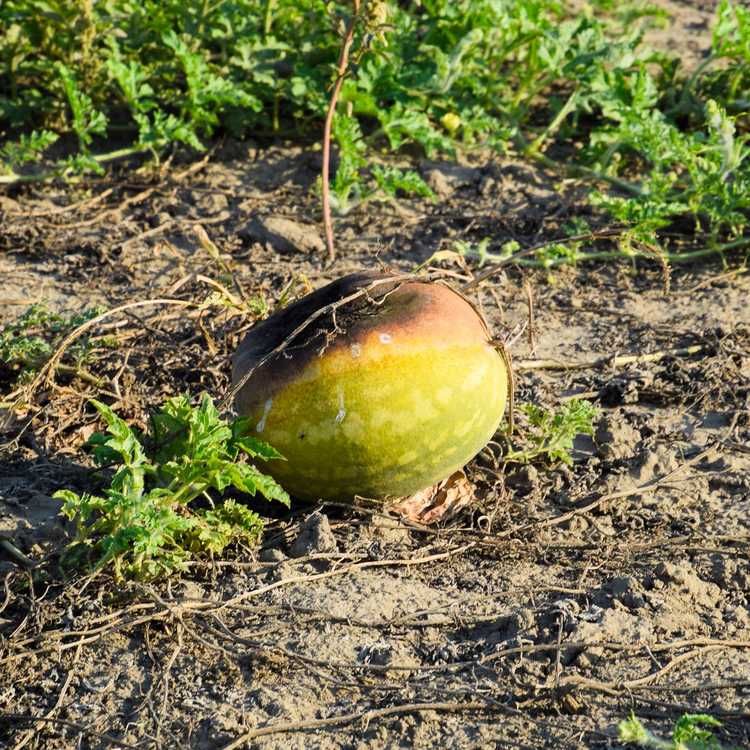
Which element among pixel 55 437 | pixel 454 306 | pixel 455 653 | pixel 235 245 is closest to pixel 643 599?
pixel 455 653

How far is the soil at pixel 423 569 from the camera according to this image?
316 centimetres

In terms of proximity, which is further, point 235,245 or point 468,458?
point 235,245

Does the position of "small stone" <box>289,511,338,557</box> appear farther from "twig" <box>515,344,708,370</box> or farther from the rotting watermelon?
"twig" <box>515,344,708,370</box>

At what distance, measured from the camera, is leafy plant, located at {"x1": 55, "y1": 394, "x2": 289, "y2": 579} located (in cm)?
340

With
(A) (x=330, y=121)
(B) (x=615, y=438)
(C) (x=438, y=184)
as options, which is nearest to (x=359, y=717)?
(B) (x=615, y=438)

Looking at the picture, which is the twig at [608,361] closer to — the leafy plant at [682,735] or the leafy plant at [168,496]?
the leafy plant at [168,496]

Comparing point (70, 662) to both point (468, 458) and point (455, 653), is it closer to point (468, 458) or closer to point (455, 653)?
point (455, 653)

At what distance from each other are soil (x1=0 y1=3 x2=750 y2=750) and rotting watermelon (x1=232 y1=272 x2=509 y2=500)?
0.20 m

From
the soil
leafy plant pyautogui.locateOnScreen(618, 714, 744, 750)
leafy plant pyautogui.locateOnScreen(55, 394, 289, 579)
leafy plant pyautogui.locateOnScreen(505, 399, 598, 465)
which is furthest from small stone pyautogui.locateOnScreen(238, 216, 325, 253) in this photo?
leafy plant pyautogui.locateOnScreen(618, 714, 744, 750)

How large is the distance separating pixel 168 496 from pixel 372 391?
68 cm

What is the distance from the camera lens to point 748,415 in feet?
15.1

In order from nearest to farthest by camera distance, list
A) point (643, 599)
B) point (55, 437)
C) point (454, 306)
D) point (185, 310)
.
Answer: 1. point (643, 599)
2. point (454, 306)
3. point (55, 437)
4. point (185, 310)

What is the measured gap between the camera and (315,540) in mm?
3756

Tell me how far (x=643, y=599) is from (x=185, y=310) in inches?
96.5
